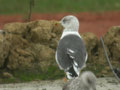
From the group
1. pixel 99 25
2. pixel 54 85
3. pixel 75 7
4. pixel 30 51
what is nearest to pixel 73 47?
pixel 54 85

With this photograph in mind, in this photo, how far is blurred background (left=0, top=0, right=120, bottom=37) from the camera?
20188mm

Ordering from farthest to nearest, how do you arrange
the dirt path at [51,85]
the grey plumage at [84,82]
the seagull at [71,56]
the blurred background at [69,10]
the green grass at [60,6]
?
the green grass at [60,6]
the blurred background at [69,10]
the dirt path at [51,85]
the seagull at [71,56]
the grey plumage at [84,82]

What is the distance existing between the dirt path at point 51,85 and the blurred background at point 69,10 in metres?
9.43

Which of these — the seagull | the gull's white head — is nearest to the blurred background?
the gull's white head

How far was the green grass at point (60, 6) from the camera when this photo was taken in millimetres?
21750

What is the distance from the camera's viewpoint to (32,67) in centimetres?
1020

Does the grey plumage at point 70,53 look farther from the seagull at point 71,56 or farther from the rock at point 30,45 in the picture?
the rock at point 30,45

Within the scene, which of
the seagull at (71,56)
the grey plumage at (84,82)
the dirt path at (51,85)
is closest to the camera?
the grey plumage at (84,82)

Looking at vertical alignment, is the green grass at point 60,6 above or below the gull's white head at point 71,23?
below

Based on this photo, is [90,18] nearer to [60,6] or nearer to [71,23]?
[60,6]

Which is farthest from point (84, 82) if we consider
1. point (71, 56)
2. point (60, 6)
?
point (60, 6)

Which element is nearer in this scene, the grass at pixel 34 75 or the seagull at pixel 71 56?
the seagull at pixel 71 56

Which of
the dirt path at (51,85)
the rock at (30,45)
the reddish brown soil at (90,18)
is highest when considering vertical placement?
the rock at (30,45)

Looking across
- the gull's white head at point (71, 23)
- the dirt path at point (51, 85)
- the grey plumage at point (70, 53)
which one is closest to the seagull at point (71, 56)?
the grey plumage at point (70, 53)
